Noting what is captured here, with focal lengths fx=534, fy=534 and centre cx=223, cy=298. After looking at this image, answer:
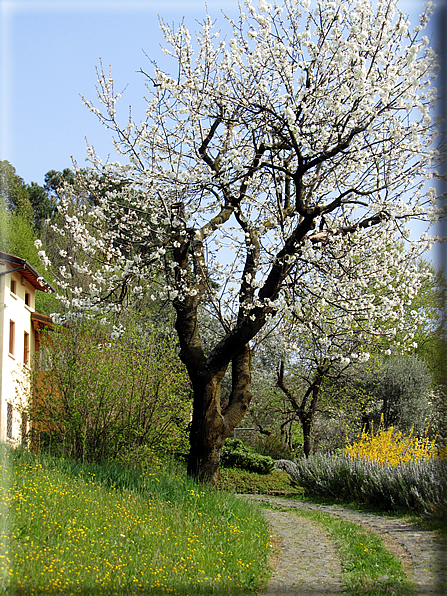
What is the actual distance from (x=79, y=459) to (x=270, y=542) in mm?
3168

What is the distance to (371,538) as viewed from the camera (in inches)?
248

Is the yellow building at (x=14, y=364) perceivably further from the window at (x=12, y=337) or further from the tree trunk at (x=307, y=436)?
the tree trunk at (x=307, y=436)

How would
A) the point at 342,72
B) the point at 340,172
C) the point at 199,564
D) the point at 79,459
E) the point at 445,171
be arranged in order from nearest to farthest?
the point at 445,171, the point at 199,564, the point at 342,72, the point at 79,459, the point at 340,172

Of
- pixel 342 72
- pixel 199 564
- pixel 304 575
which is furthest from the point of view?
pixel 342 72

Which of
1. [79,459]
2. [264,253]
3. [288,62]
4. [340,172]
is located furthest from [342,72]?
[79,459]

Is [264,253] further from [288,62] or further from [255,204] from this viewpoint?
[288,62]

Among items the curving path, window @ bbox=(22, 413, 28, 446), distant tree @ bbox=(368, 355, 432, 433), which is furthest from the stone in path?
distant tree @ bbox=(368, 355, 432, 433)

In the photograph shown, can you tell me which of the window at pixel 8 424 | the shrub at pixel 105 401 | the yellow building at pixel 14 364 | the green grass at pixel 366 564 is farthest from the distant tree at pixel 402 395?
the window at pixel 8 424

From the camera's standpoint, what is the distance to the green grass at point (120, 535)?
13.0 ft

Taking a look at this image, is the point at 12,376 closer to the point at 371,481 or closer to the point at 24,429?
the point at 24,429


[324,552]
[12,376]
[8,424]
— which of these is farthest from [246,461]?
[324,552]

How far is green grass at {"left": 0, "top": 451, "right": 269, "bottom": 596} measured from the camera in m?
3.96

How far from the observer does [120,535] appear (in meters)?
4.85

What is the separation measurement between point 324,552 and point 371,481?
3.27 meters
